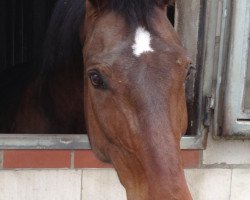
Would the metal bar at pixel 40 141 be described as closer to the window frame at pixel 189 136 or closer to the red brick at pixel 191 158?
the window frame at pixel 189 136

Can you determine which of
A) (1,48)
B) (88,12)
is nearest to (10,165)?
(88,12)

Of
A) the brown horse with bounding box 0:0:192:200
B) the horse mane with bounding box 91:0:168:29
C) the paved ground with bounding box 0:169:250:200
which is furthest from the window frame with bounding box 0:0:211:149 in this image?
the horse mane with bounding box 91:0:168:29

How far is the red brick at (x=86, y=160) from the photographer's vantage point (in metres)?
2.40

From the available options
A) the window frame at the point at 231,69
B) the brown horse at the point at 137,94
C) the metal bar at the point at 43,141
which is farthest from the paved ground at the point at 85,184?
the brown horse at the point at 137,94

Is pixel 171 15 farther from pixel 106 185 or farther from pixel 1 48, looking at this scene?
pixel 1 48

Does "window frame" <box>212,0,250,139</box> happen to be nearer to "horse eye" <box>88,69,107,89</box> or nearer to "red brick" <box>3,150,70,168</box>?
"red brick" <box>3,150,70,168</box>

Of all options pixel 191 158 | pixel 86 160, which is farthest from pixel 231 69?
pixel 86 160

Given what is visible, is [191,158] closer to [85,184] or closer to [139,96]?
[85,184]

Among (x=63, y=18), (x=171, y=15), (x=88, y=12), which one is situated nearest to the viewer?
(x=88, y=12)

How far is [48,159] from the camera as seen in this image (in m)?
2.38

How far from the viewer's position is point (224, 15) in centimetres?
236

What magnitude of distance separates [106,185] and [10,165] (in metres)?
0.44

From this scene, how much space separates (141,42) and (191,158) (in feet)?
3.28

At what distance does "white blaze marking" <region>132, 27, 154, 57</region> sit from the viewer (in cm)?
Result: 165
